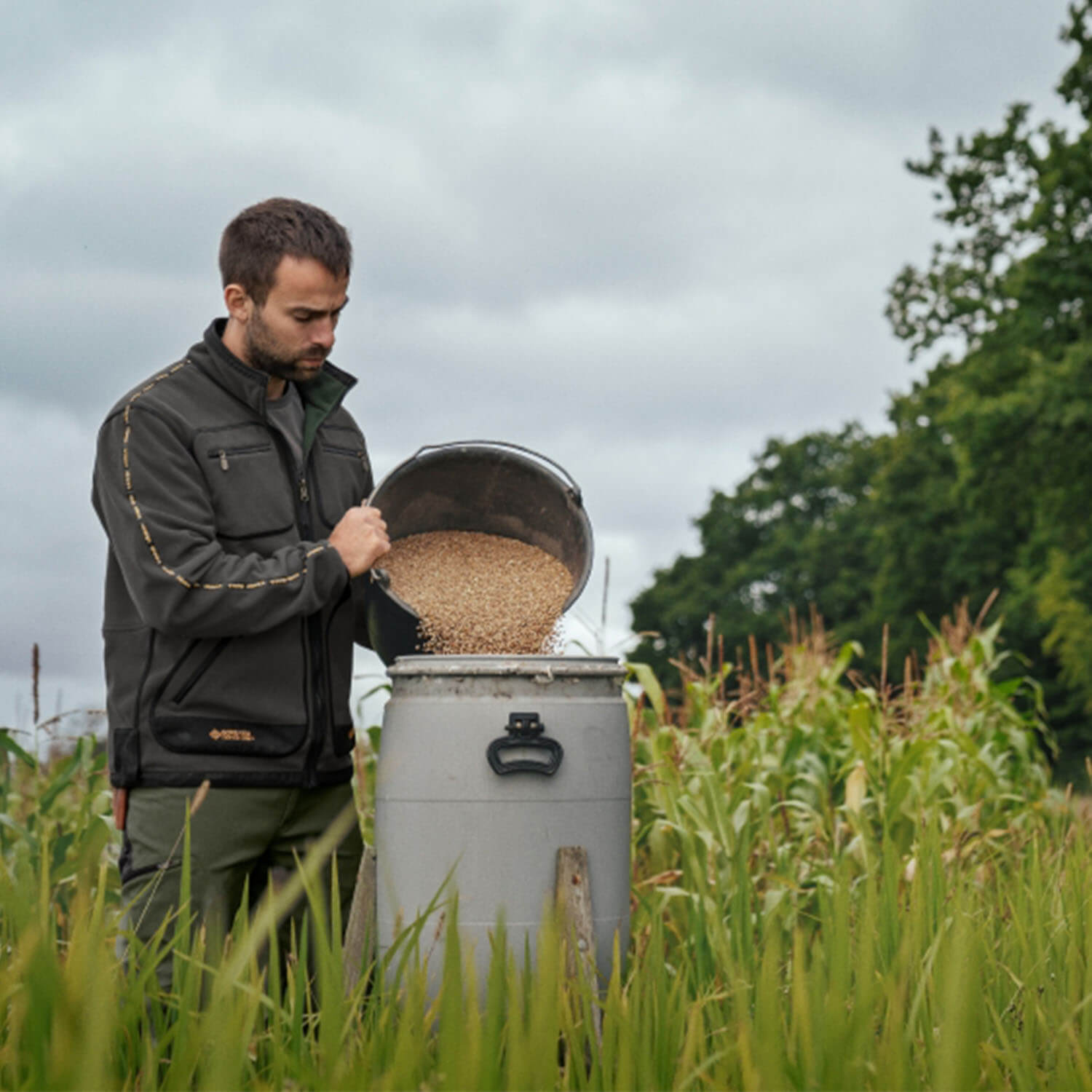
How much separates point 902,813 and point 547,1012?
4334 mm

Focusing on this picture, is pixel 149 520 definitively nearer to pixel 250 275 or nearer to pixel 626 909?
pixel 250 275

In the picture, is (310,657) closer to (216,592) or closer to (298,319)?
(216,592)

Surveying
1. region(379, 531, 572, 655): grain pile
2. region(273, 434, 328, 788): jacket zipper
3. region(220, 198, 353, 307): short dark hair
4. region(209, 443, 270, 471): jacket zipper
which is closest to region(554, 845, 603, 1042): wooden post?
region(379, 531, 572, 655): grain pile

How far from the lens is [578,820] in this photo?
318 centimetres

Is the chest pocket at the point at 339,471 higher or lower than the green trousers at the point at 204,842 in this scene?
higher

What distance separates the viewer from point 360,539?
3.19 meters

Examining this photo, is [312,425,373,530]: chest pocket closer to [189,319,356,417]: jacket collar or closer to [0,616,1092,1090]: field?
[189,319,356,417]: jacket collar

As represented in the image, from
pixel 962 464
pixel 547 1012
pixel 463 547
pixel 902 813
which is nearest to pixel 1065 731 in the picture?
pixel 962 464

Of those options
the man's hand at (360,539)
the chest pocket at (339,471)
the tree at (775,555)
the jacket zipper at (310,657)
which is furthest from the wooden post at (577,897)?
the tree at (775,555)

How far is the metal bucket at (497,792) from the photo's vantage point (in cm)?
311

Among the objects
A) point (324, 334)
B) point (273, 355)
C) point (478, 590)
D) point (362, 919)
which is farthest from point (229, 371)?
point (362, 919)

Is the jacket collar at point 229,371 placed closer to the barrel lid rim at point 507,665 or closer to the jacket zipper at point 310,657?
the jacket zipper at point 310,657

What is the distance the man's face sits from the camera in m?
3.27

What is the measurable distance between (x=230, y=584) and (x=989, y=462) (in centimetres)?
1659
